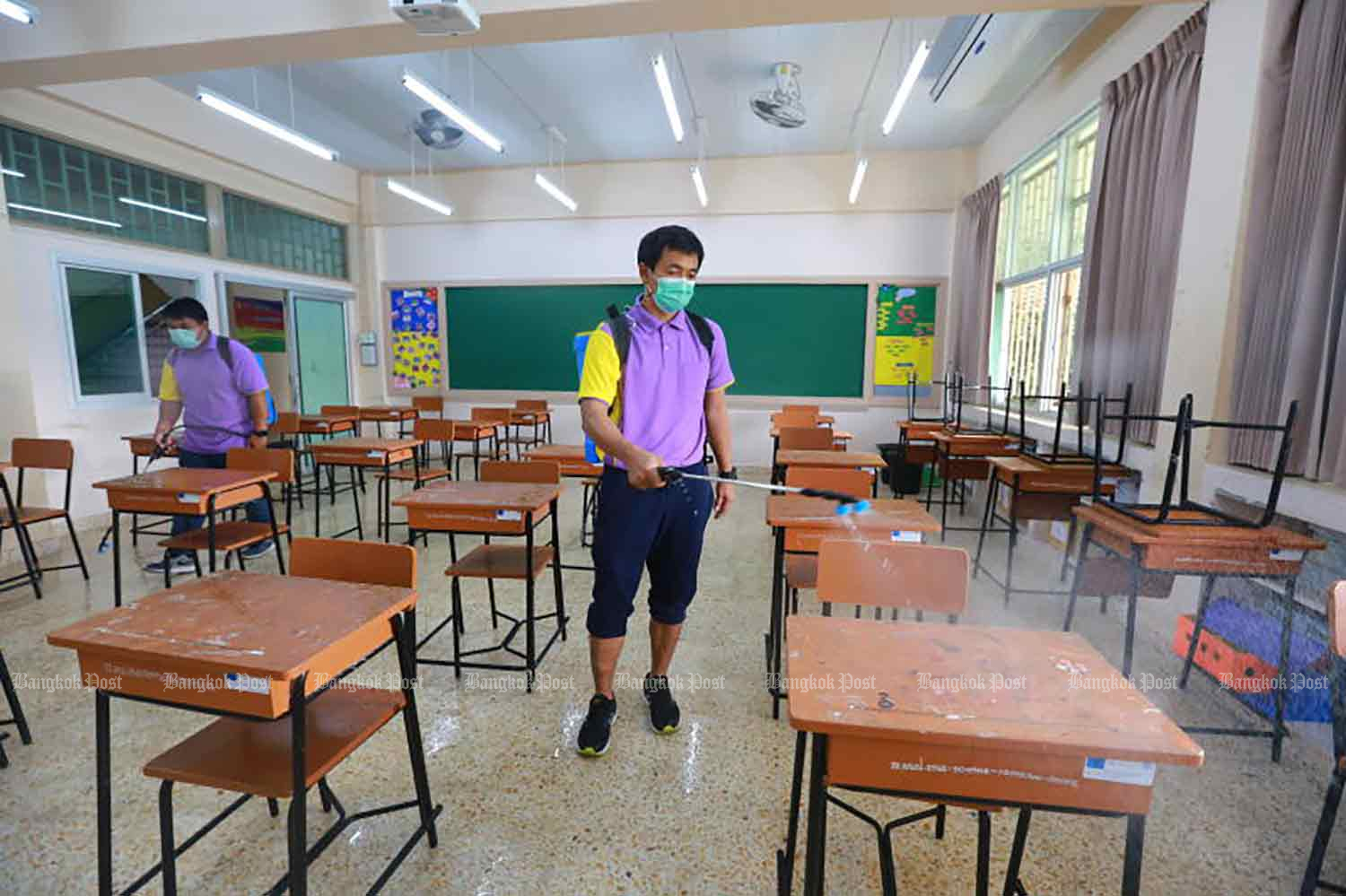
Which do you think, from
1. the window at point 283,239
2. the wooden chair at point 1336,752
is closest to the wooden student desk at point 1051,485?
the wooden chair at point 1336,752

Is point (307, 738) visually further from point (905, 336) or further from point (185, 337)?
point (905, 336)

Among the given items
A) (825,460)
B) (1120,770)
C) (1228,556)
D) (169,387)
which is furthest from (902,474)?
(169,387)

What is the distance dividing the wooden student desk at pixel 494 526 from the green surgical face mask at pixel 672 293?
930mm

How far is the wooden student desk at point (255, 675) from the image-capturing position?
1.09m

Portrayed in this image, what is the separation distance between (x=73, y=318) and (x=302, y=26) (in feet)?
10.2

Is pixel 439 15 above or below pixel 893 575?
above

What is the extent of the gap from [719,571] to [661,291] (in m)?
2.27

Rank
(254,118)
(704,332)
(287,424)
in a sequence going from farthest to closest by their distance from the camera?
(287,424) < (254,118) < (704,332)

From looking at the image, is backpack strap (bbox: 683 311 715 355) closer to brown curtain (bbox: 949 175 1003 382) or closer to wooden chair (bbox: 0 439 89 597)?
wooden chair (bbox: 0 439 89 597)

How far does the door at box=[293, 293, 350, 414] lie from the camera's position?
6.61 metres

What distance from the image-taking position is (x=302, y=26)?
2980 mm

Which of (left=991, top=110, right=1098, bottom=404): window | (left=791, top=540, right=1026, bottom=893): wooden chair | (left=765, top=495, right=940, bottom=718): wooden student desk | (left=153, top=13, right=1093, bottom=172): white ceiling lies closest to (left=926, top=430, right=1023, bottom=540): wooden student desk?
(left=991, top=110, right=1098, bottom=404): window

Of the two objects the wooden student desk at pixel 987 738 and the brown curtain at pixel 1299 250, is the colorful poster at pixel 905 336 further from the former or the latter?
the wooden student desk at pixel 987 738

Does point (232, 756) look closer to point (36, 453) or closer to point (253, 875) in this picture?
point (253, 875)
